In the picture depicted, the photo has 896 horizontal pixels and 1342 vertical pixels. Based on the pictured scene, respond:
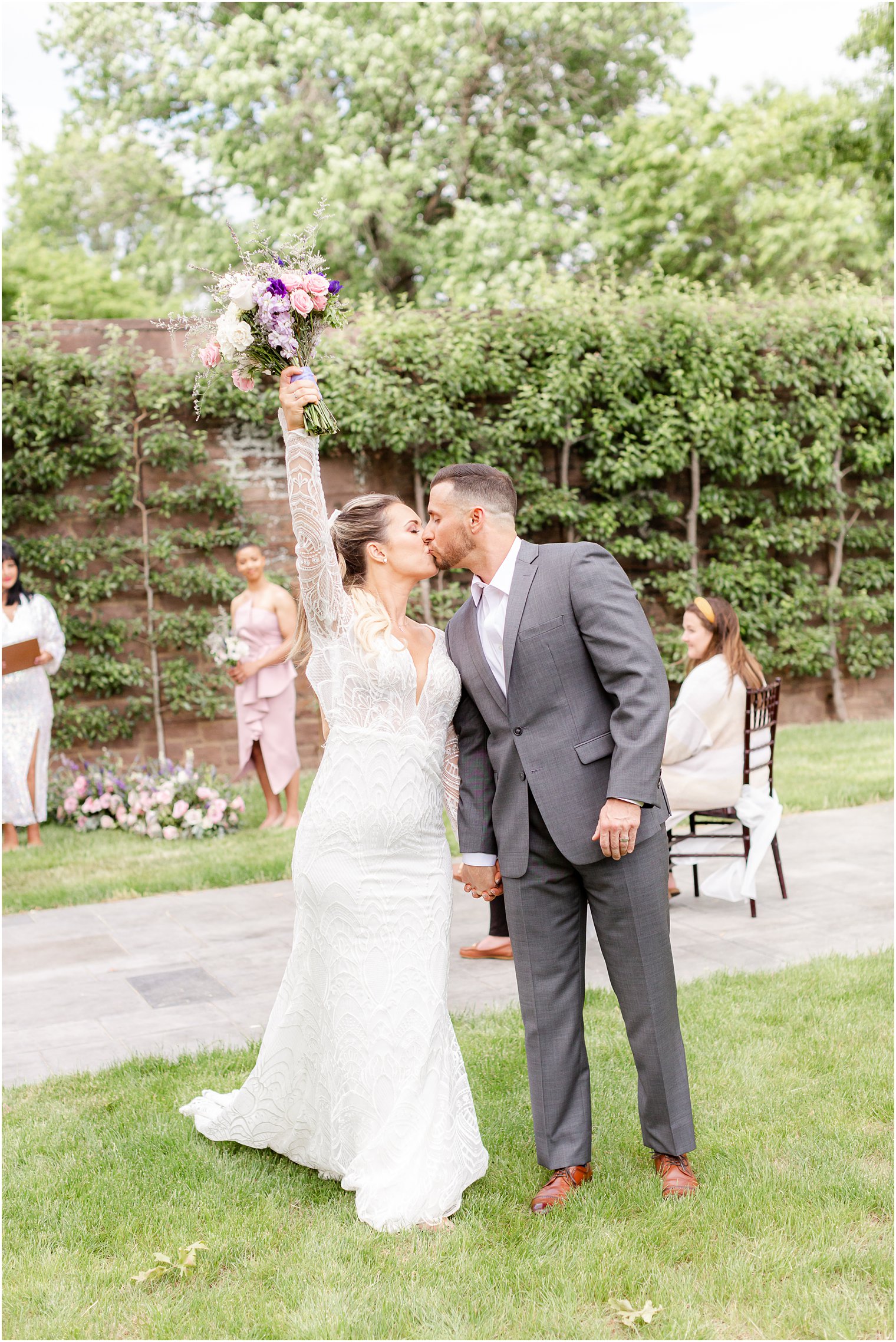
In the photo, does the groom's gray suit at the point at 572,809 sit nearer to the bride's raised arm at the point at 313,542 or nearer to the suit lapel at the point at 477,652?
the suit lapel at the point at 477,652

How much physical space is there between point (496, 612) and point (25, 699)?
6067 mm

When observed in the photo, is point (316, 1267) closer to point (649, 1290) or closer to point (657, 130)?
point (649, 1290)

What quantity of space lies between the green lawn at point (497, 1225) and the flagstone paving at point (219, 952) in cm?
55

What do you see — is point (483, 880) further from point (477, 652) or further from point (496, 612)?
point (496, 612)

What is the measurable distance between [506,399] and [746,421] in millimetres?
2458

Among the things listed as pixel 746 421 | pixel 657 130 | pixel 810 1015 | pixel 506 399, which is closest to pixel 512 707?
pixel 810 1015

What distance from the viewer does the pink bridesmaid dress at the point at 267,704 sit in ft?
28.5

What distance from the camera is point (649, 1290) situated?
2875mm

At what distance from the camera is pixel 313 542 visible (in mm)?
3211

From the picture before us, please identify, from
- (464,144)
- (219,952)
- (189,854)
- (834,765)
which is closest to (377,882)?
(219,952)

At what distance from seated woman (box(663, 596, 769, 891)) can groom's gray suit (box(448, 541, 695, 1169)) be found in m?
2.88

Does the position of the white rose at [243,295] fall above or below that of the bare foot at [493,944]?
above

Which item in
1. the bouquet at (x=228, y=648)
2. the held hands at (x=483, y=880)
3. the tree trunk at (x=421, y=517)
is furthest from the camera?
the tree trunk at (x=421, y=517)

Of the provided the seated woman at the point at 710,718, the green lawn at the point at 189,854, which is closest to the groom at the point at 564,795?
the seated woman at the point at 710,718
